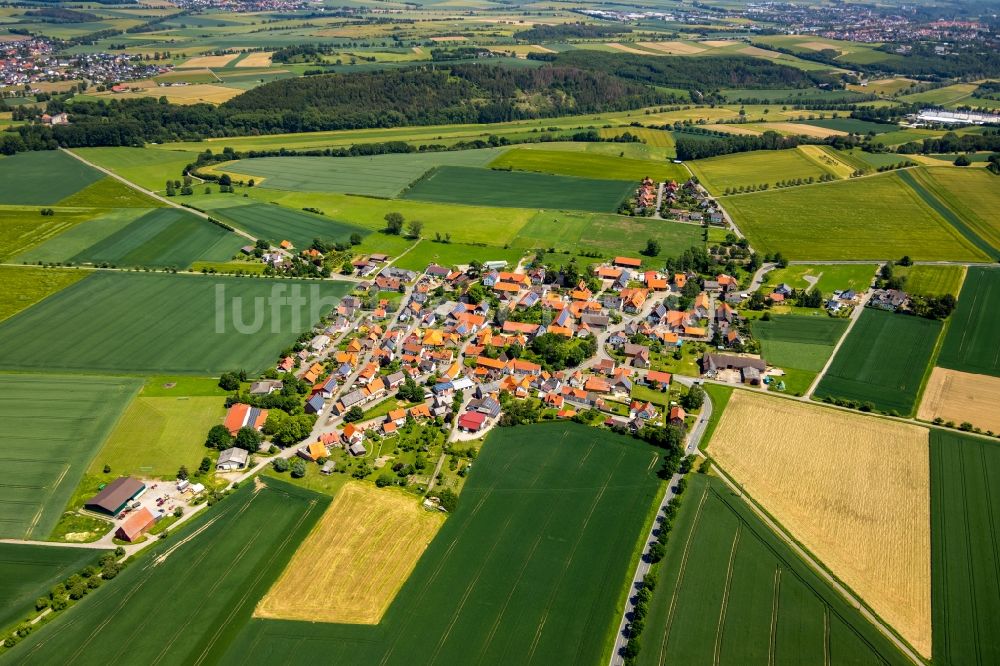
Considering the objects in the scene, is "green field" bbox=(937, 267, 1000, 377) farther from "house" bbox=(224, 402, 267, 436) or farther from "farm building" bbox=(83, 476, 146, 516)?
"farm building" bbox=(83, 476, 146, 516)

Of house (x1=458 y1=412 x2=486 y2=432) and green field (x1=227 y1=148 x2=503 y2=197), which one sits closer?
house (x1=458 y1=412 x2=486 y2=432)

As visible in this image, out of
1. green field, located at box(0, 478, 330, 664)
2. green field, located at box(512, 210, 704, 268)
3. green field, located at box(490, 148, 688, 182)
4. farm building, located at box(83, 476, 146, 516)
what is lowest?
green field, located at box(0, 478, 330, 664)

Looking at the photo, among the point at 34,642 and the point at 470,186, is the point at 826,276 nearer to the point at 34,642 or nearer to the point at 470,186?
the point at 470,186

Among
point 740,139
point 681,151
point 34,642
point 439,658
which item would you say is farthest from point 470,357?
point 740,139

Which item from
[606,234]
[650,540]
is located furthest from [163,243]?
[650,540]

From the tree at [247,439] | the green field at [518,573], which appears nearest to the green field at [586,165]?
the green field at [518,573]

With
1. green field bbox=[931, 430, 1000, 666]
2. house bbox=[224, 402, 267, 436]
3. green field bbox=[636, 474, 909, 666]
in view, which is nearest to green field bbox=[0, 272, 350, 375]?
house bbox=[224, 402, 267, 436]

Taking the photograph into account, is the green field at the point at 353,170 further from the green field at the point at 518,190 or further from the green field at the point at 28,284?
the green field at the point at 28,284
